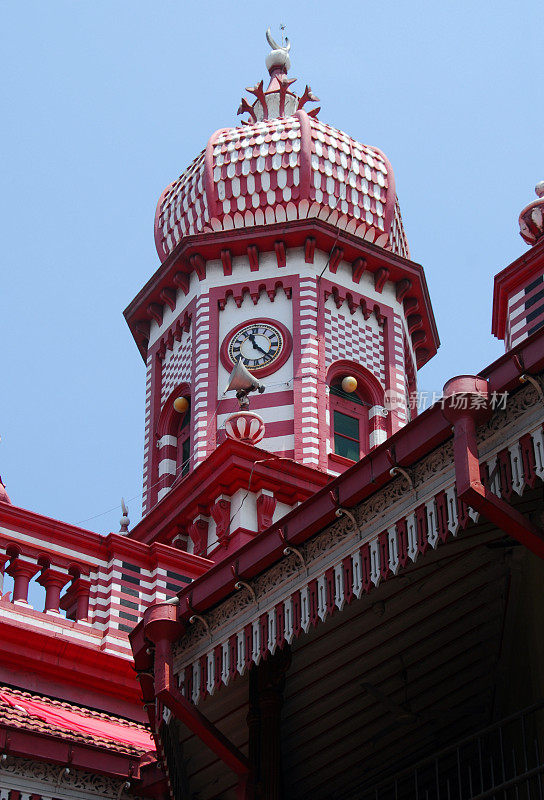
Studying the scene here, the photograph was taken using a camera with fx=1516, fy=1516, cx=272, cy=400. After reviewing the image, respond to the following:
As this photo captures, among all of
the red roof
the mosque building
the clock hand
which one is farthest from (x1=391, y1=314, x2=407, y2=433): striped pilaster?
the red roof

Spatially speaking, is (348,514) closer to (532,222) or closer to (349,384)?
(532,222)

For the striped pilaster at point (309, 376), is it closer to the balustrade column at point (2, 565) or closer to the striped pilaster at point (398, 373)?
the striped pilaster at point (398, 373)

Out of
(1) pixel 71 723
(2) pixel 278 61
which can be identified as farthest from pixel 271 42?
(1) pixel 71 723

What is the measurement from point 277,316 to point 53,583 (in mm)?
11448

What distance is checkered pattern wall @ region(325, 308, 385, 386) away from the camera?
86.7ft

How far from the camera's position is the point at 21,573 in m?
15.7

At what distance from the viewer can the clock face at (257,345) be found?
2598 centimetres

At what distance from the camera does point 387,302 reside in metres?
27.8

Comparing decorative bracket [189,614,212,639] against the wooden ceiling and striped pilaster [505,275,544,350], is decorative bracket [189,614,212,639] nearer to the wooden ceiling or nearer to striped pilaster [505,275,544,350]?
the wooden ceiling

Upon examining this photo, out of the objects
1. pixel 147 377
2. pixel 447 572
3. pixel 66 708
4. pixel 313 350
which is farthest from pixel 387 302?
pixel 447 572

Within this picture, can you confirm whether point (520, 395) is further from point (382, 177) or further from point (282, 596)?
point (382, 177)

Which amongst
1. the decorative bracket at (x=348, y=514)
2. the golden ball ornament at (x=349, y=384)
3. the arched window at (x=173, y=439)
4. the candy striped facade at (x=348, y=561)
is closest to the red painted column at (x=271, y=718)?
the candy striped facade at (x=348, y=561)

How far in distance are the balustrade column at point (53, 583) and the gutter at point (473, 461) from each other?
674cm

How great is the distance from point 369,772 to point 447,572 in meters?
2.15
